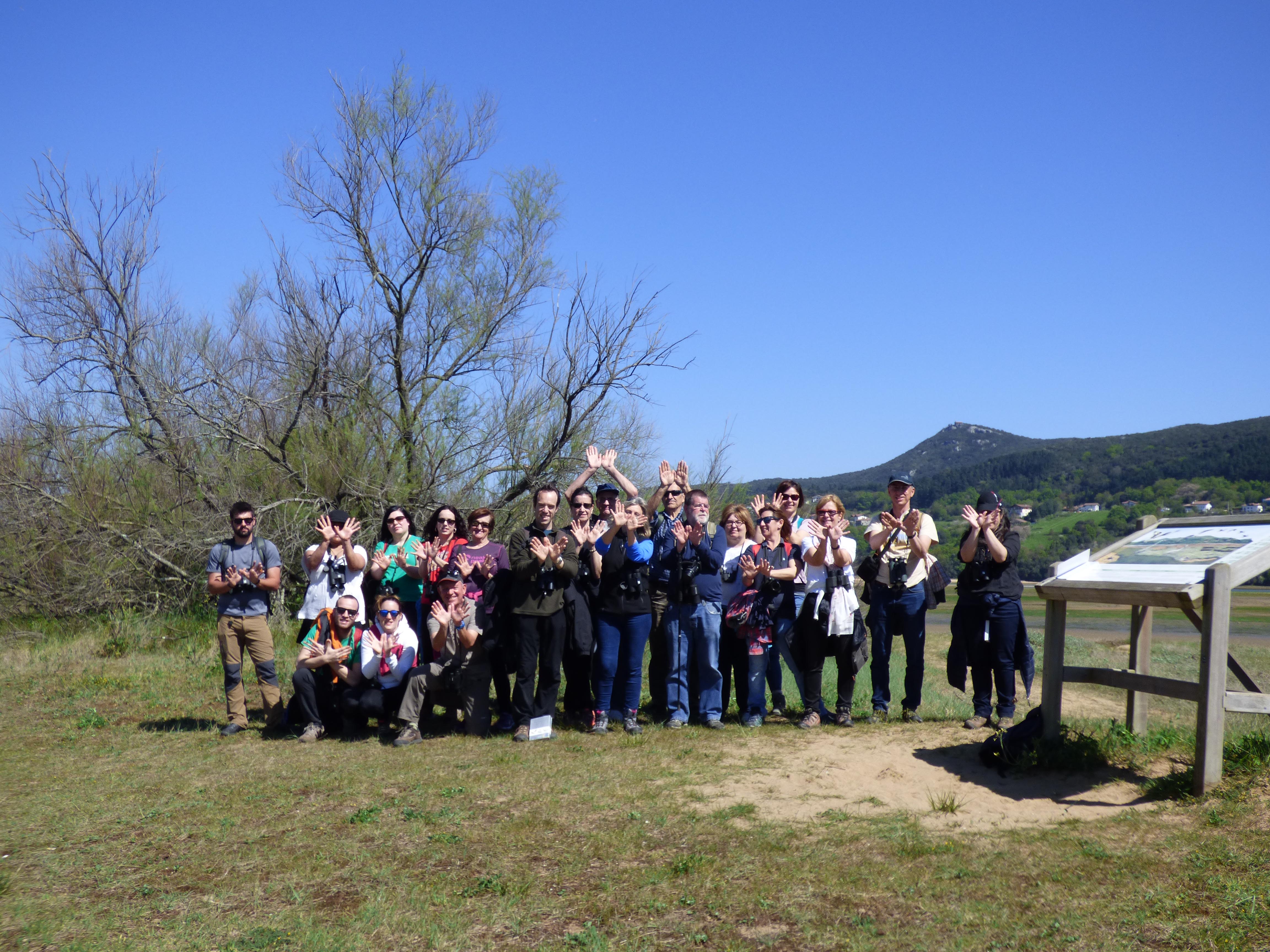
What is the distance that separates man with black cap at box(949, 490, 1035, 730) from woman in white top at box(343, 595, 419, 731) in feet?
15.3

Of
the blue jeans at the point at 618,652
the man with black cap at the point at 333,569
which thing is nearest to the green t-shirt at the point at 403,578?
the man with black cap at the point at 333,569

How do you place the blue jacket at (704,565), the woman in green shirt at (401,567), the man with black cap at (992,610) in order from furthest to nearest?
the woman in green shirt at (401,567)
the blue jacket at (704,565)
the man with black cap at (992,610)

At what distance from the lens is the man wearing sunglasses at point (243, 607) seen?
8281 millimetres

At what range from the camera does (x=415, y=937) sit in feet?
13.7

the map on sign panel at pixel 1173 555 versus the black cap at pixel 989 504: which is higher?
the black cap at pixel 989 504

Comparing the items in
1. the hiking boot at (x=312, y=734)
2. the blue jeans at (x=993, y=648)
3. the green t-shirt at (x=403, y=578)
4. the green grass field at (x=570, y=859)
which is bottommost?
the hiking boot at (x=312, y=734)

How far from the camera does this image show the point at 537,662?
8094mm

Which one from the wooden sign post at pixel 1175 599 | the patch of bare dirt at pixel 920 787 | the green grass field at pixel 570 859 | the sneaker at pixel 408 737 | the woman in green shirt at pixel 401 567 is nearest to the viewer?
the green grass field at pixel 570 859

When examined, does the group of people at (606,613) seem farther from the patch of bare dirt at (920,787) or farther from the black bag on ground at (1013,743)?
the black bag on ground at (1013,743)

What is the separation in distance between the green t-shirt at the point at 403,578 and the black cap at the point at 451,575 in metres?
0.34

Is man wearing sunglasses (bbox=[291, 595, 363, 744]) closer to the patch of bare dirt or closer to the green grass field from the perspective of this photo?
the green grass field

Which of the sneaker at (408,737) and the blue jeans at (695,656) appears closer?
the sneaker at (408,737)

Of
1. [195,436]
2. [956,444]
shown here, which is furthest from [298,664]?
[956,444]

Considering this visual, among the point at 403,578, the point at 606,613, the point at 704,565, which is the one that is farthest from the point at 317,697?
the point at 704,565
